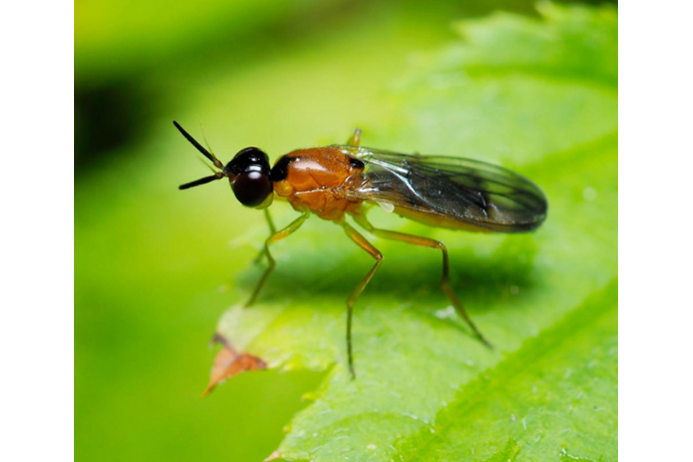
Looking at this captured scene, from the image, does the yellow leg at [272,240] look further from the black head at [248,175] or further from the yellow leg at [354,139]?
the yellow leg at [354,139]

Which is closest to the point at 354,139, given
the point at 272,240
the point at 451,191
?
the point at 451,191

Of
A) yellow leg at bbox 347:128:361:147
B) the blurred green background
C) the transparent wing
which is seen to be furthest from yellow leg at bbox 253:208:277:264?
yellow leg at bbox 347:128:361:147

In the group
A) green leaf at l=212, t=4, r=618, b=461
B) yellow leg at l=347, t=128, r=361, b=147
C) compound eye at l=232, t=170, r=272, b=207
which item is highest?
compound eye at l=232, t=170, r=272, b=207

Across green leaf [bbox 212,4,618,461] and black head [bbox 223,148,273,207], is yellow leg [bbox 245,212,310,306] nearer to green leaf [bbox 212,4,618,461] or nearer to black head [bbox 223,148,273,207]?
green leaf [bbox 212,4,618,461]

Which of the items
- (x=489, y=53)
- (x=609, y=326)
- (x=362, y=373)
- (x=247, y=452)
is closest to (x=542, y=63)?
(x=489, y=53)

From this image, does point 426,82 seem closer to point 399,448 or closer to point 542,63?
point 542,63

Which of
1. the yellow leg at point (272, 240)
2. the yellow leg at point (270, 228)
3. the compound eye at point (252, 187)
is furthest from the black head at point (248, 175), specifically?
the yellow leg at point (270, 228)

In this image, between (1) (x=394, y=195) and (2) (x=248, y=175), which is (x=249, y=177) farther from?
(1) (x=394, y=195)
